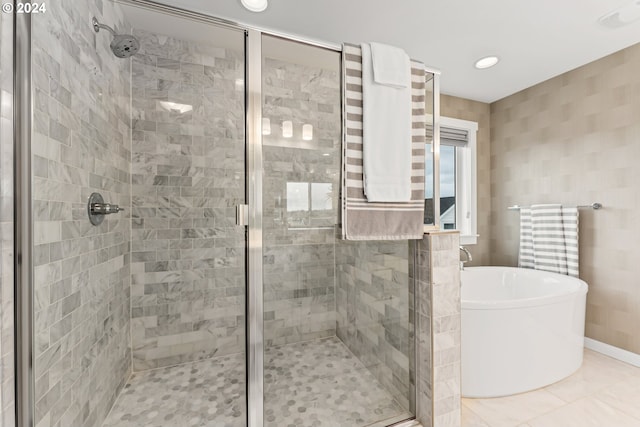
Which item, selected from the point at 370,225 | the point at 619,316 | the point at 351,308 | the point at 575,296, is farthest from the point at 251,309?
the point at 619,316

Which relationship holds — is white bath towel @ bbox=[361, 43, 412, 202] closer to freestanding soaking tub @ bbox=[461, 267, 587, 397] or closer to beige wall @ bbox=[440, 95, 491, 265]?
freestanding soaking tub @ bbox=[461, 267, 587, 397]

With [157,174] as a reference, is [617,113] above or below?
above

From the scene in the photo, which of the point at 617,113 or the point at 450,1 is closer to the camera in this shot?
the point at 450,1

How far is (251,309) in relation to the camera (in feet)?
3.95

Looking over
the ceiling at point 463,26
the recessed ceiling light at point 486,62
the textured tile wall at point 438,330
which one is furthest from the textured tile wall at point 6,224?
the recessed ceiling light at point 486,62

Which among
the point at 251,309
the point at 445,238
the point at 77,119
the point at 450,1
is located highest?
the point at 450,1

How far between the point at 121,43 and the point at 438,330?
6.62 feet

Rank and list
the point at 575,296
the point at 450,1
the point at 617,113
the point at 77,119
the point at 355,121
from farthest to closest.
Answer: the point at 617,113 < the point at 575,296 < the point at 450,1 < the point at 355,121 < the point at 77,119

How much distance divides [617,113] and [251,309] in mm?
2927

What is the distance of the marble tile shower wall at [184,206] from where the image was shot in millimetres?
1379

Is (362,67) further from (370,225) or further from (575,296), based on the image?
(575,296)

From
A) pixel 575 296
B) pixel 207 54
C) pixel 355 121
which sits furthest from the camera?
pixel 575 296

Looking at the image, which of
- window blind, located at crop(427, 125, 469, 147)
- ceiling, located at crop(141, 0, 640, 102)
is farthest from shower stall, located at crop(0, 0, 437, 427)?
window blind, located at crop(427, 125, 469, 147)

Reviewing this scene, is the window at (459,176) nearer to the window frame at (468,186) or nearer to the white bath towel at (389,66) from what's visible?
the window frame at (468,186)
